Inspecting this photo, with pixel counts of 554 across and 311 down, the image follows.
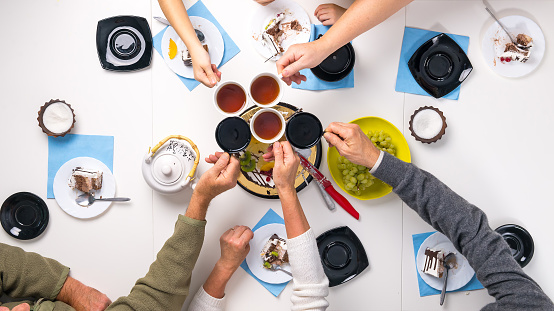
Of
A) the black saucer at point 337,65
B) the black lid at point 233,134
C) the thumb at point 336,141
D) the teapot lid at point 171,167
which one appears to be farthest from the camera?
the black saucer at point 337,65

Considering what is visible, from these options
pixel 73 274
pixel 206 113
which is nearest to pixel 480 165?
pixel 206 113

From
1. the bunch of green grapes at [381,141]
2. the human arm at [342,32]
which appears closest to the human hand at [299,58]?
the human arm at [342,32]

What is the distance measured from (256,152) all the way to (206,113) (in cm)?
25

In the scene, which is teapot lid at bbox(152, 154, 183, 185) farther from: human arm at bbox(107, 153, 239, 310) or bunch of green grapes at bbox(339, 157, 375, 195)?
bunch of green grapes at bbox(339, 157, 375, 195)

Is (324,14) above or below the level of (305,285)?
above

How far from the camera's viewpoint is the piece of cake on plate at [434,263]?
5.07 feet

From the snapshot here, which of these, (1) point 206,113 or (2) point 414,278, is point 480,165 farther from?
(1) point 206,113

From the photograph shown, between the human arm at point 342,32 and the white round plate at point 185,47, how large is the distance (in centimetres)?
33

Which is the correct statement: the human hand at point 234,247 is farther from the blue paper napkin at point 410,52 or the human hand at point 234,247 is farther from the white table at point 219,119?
the blue paper napkin at point 410,52

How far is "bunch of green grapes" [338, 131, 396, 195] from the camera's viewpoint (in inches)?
57.3

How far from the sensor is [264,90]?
4.41 feet

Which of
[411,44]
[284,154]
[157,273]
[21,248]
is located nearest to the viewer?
[284,154]

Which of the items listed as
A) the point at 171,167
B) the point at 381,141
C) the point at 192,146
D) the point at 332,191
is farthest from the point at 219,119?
the point at 381,141

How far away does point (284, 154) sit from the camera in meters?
1.25
